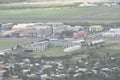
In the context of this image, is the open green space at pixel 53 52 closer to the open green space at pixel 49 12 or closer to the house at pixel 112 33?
the house at pixel 112 33

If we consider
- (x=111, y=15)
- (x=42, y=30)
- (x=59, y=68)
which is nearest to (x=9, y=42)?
(x=42, y=30)

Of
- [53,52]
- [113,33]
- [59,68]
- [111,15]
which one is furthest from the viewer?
[111,15]

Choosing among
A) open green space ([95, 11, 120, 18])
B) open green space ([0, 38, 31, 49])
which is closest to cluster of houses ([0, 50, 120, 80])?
open green space ([0, 38, 31, 49])

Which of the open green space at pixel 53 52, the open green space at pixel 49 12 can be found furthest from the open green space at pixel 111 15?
the open green space at pixel 53 52

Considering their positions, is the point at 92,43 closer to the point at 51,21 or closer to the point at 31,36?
the point at 31,36

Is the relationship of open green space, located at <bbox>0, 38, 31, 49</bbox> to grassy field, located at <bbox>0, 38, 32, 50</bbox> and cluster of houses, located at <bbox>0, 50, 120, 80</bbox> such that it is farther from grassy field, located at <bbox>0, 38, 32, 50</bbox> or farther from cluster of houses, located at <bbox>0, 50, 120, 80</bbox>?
cluster of houses, located at <bbox>0, 50, 120, 80</bbox>

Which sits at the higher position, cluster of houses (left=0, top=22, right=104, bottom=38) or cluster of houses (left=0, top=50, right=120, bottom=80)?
cluster of houses (left=0, top=50, right=120, bottom=80)

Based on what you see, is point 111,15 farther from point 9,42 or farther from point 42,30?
point 9,42

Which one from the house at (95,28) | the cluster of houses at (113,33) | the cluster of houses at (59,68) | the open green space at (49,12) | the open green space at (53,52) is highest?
the cluster of houses at (59,68)
